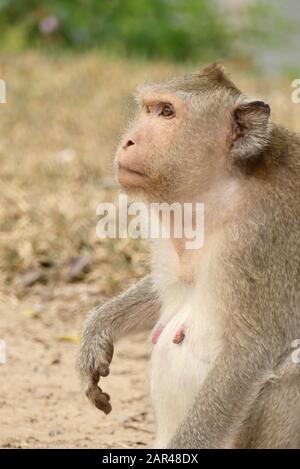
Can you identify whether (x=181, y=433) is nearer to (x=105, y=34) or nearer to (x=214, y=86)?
(x=214, y=86)

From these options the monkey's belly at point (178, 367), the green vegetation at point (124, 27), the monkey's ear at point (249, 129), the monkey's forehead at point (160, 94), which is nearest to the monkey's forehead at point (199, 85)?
the monkey's forehead at point (160, 94)

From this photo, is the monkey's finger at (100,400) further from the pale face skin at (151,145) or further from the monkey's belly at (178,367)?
the pale face skin at (151,145)

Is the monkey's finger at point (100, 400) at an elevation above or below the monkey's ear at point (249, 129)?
below

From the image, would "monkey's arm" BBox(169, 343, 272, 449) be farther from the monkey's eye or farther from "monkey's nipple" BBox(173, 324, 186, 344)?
the monkey's eye

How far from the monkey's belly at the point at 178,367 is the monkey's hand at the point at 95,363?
27 centimetres

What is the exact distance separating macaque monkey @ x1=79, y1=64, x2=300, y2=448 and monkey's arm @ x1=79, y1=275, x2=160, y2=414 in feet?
1.36

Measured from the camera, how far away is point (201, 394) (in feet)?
12.4

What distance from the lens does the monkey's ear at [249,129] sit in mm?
3869

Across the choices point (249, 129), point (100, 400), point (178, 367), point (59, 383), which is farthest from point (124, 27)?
point (178, 367)

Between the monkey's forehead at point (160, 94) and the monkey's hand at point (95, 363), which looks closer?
the monkey's forehead at point (160, 94)

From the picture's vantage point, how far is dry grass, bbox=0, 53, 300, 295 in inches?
279

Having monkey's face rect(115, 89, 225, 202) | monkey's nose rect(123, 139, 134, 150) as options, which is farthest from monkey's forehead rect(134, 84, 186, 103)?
monkey's nose rect(123, 139, 134, 150)

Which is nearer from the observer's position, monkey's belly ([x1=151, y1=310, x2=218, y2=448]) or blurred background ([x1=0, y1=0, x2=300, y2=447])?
monkey's belly ([x1=151, y1=310, x2=218, y2=448])

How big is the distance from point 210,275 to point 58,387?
1.99 metres
